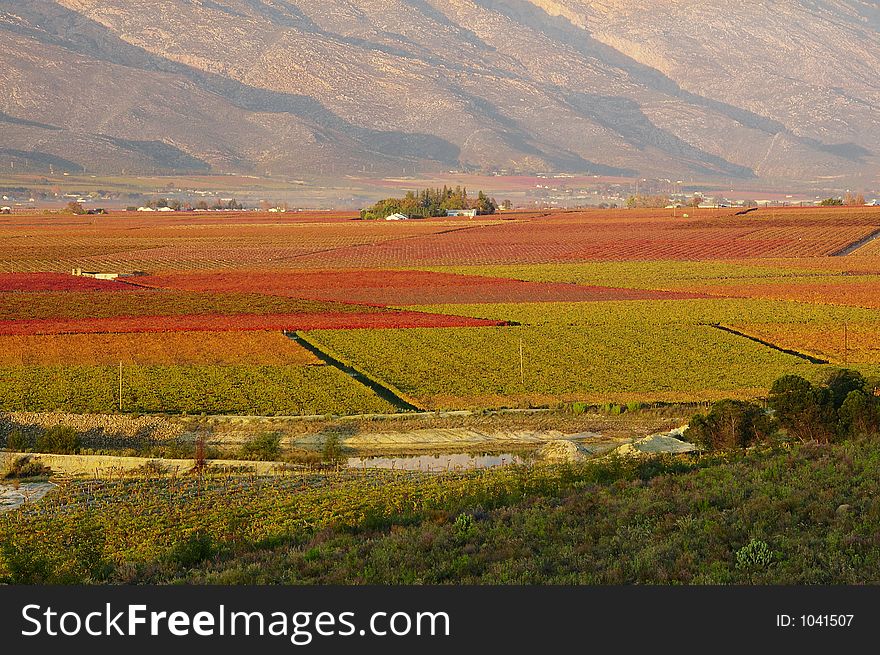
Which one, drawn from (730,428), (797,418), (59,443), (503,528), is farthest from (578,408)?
(503,528)

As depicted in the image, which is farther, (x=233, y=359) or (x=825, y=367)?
(x=233, y=359)

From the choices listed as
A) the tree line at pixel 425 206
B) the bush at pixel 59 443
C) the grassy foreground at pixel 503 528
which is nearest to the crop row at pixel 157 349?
the bush at pixel 59 443

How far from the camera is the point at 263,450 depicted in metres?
26.7

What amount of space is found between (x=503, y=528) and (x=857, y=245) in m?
92.6

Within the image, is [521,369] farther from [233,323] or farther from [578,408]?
[233,323]

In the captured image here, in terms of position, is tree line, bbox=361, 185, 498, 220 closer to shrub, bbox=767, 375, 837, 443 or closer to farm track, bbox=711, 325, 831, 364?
farm track, bbox=711, 325, 831, 364

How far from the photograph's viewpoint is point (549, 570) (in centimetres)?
1377

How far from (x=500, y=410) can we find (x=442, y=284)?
4112cm

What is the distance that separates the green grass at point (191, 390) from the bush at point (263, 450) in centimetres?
437

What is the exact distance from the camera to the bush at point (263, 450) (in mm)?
26484

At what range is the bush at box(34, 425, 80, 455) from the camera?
26766 mm

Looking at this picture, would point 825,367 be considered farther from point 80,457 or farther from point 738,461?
point 80,457

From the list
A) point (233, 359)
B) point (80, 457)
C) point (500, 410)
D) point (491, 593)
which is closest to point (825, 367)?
point (500, 410)

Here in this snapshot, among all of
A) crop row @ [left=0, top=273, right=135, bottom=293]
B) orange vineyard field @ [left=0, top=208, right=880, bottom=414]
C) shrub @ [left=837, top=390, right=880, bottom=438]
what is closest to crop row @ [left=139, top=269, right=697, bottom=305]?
orange vineyard field @ [left=0, top=208, right=880, bottom=414]
